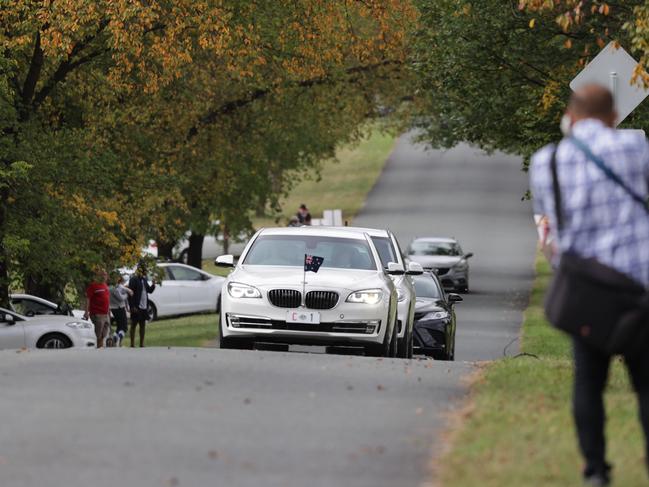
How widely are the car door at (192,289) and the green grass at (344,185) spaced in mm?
26849

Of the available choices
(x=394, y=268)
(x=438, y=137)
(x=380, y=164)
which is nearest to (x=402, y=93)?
(x=438, y=137)

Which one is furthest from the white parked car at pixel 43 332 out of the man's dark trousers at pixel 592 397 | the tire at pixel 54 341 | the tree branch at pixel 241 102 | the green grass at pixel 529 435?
the man's dark trousers at pixel 592 397

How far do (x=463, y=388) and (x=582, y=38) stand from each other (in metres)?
17.3

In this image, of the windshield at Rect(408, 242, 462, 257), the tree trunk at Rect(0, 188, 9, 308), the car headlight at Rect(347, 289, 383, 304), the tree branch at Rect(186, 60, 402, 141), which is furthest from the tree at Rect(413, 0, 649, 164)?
the windshield at Rect(408, 242, 462, 257)

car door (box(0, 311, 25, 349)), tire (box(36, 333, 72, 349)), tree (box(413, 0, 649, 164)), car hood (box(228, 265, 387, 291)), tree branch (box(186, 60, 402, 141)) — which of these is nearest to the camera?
car hood (box(228, 265, 387, 291))

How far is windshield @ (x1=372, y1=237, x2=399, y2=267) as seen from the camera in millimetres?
20562

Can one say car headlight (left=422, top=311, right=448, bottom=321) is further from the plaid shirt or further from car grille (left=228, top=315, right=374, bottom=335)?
the plaid shirt

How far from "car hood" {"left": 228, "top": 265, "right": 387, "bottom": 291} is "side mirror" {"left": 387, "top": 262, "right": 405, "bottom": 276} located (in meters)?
0.42

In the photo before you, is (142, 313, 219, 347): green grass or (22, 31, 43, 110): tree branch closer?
(22, 31, 43, 110): tree branch

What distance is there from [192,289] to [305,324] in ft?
83.3

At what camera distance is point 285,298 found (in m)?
17.5

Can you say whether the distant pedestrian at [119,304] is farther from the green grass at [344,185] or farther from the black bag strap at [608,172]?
the green grass at [344,185]

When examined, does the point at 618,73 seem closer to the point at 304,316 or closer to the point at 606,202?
the point at 304,316

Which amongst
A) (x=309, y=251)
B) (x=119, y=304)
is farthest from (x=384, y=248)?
(x=119, y=304)
